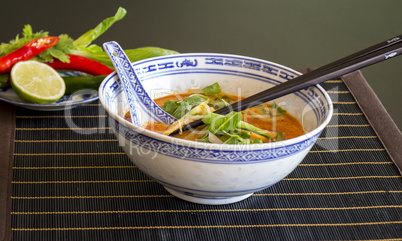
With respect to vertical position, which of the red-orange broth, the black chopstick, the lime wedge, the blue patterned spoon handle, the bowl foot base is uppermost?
the black chopstick

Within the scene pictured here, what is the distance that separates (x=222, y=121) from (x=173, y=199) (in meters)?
0.28

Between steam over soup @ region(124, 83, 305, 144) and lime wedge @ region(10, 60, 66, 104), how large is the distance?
48 centimetres

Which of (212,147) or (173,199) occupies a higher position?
(212,147)

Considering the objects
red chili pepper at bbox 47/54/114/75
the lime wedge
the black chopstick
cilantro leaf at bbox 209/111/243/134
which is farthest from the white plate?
cilantro leaf at bbox 209/111/243/134

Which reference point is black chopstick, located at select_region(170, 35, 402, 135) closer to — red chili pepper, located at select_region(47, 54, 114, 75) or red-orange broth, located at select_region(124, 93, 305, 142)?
red-orange broth, located at select_region(124, 93, 305, 142)

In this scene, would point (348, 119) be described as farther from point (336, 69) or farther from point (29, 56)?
point (29, 56)

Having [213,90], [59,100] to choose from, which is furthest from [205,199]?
[59,100]

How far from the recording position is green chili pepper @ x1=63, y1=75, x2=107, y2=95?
6.74ft

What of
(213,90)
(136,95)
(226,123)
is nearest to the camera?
(226,123)

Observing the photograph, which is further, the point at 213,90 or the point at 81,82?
the point at 81,82

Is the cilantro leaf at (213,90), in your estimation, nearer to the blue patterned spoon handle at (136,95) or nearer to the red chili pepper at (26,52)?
the blue patterned spoon handle at (136,95)

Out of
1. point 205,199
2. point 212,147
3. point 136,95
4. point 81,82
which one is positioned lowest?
point 81,82

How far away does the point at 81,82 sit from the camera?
2068 millimetres

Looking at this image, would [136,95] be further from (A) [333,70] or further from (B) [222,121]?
(A) [333,70]
